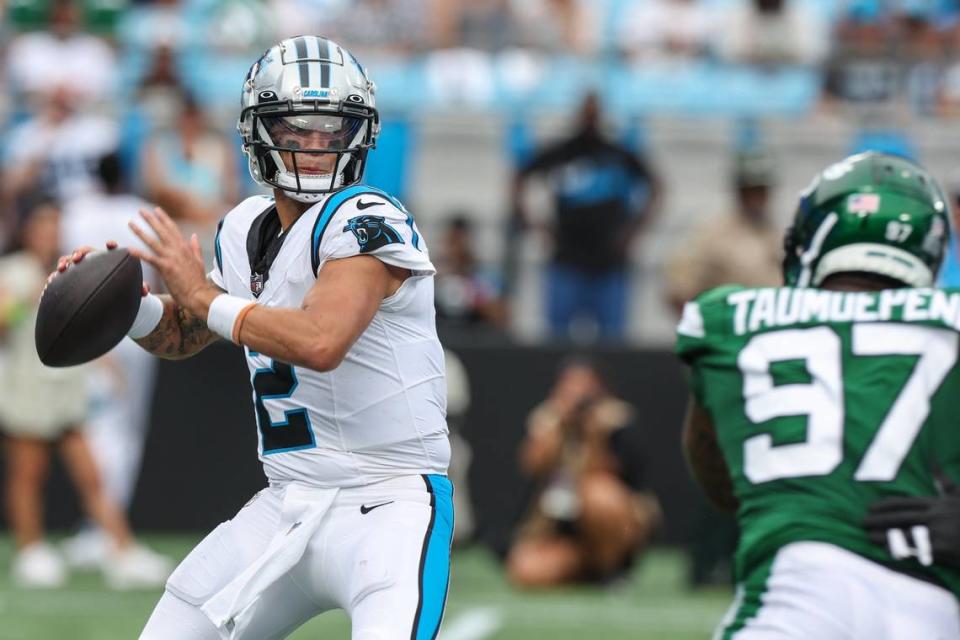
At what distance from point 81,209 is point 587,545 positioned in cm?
324

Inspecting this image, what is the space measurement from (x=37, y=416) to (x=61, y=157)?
2.18 meters

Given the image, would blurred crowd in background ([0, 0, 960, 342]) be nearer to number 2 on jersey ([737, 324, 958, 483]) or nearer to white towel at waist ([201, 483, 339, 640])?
white towel at waist ([201, 483, 339, 640])

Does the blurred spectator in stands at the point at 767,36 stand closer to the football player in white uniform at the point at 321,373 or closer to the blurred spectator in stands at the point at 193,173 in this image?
the blurred spectator in stands at the point at 193,173

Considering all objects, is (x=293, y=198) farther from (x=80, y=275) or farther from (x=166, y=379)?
(x=166, y=379)

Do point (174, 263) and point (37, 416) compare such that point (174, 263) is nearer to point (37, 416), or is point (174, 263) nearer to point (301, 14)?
point (37, 416)

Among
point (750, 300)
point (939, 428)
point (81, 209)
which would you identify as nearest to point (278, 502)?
point (750, 300)

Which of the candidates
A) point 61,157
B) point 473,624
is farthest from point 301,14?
point 473,624

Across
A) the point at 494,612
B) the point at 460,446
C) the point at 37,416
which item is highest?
the point at 37,416

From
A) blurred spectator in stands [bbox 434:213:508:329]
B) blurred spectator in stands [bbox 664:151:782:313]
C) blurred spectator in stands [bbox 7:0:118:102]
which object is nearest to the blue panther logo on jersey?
blurred spectator in stands [bbox 664:151:782:313]

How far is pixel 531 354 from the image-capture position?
986 centimetres

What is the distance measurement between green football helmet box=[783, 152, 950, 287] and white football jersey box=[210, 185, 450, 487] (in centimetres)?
88

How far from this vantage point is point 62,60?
1130 cm

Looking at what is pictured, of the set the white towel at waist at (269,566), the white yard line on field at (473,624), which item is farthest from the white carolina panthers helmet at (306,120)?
the white yard line on field at (473,624)

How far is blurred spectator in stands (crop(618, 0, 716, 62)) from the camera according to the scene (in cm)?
1190
